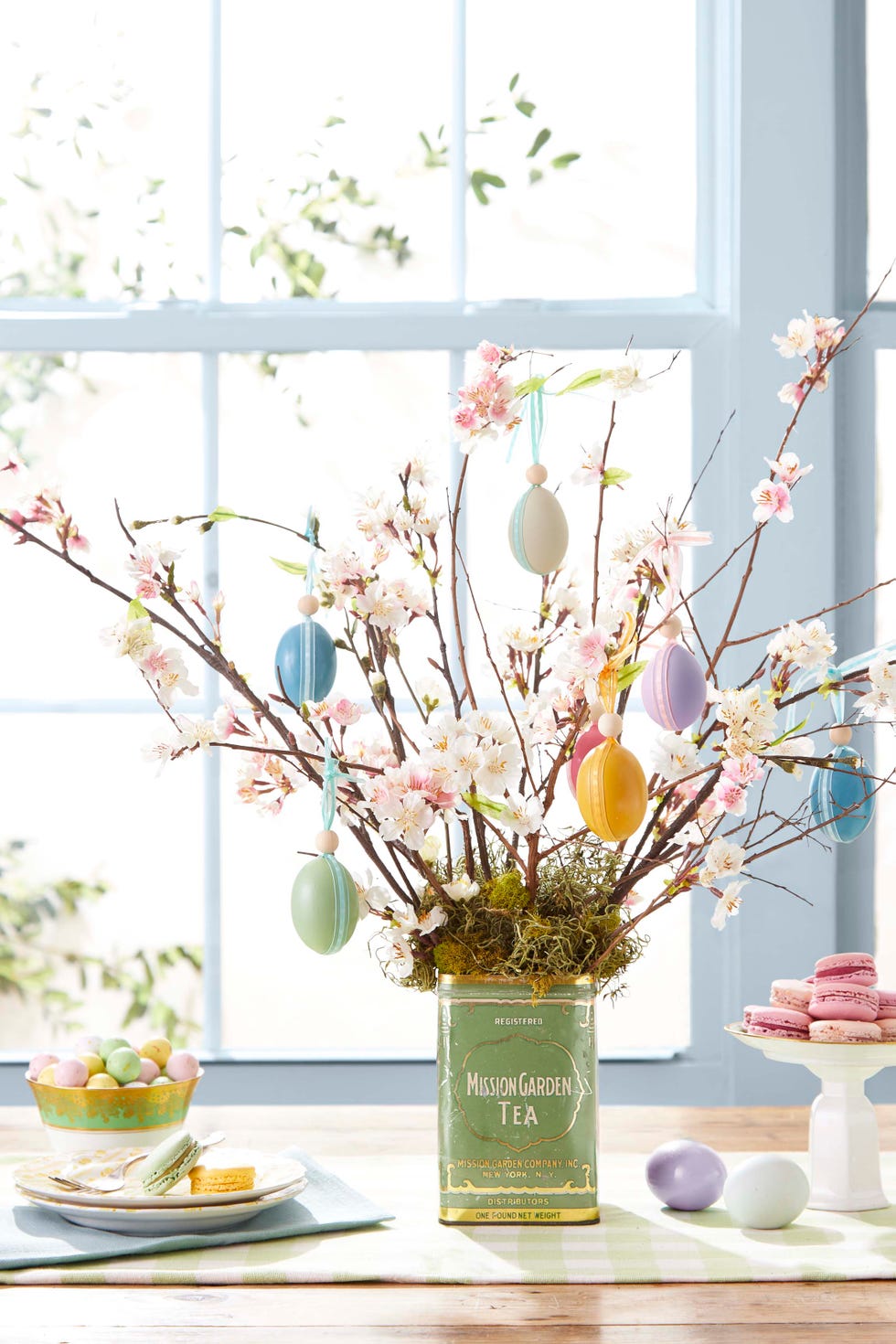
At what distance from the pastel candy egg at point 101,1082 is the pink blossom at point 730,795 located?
0.61 meters

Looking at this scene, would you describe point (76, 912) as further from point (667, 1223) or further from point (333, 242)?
point (667, 1223)

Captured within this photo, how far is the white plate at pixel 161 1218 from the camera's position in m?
1.09

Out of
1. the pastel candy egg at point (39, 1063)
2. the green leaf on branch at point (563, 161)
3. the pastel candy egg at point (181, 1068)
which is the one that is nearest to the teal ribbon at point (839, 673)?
the pastel candy egg at point (181, 1068)

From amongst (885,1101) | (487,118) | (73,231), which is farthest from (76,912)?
(487,118)

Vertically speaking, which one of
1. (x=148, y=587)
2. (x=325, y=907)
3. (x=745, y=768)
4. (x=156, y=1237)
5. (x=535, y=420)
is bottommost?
(x=156, y=1237)

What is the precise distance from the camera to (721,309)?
2.32 metres

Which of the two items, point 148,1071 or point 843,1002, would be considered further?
point 148,1071

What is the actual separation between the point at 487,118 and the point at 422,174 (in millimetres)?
144

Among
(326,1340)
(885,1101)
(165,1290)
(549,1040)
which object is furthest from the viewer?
(885,1101)

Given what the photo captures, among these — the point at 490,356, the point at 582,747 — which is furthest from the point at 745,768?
the point at 490,356

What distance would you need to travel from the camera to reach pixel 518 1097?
1.11m

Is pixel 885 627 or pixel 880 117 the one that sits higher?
pixel 880 117

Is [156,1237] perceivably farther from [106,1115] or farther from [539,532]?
[539,532]

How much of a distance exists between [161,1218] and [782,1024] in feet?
1.76
